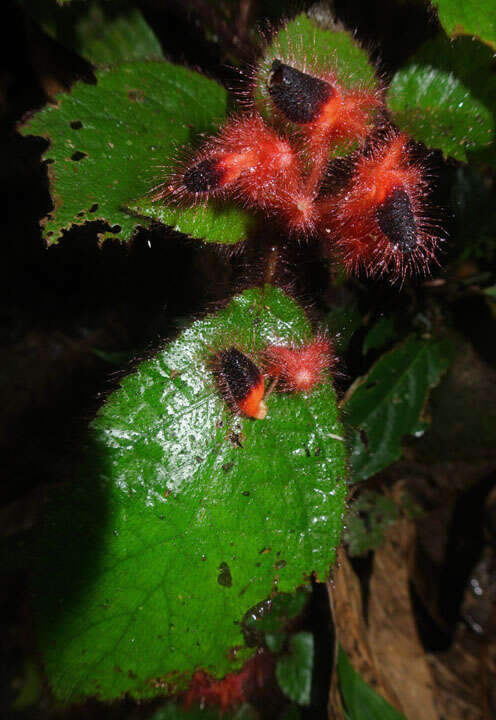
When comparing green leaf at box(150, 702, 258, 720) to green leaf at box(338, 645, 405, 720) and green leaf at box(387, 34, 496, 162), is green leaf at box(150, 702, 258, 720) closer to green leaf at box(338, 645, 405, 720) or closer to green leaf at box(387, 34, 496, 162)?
green leaf at box(338, 645, 405, 720)

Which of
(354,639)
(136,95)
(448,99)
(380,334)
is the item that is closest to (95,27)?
(136,95)

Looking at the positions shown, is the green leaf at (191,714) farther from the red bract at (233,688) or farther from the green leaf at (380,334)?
the green leaf at (380,334)

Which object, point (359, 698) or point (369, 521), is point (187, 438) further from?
point (369, 521)

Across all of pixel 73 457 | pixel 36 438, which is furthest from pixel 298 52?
pixel 36 438

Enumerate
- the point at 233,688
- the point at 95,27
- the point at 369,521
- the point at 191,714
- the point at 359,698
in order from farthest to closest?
1. the point at 369,521
2. the point at 233,688
3. the point at 191,714
4. the point at 359,698
5. the point at 95,27

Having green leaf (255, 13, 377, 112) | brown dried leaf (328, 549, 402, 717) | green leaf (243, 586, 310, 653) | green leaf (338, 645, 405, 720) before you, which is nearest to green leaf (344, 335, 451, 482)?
brown dried leaf (328, 549, 402, 717)

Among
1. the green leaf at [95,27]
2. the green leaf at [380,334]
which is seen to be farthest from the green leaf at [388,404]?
the green leaf at [95,27]
